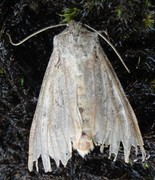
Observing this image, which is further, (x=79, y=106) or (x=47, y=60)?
(x=47, y=60)

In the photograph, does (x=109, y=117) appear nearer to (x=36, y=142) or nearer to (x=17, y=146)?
(x=36, y=142)

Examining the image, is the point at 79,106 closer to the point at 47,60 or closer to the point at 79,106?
the point at 79,106

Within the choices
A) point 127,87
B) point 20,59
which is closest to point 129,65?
point 127,87

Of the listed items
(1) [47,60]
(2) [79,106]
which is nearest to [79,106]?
(2) [79,106]

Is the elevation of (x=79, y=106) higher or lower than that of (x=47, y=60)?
lower
